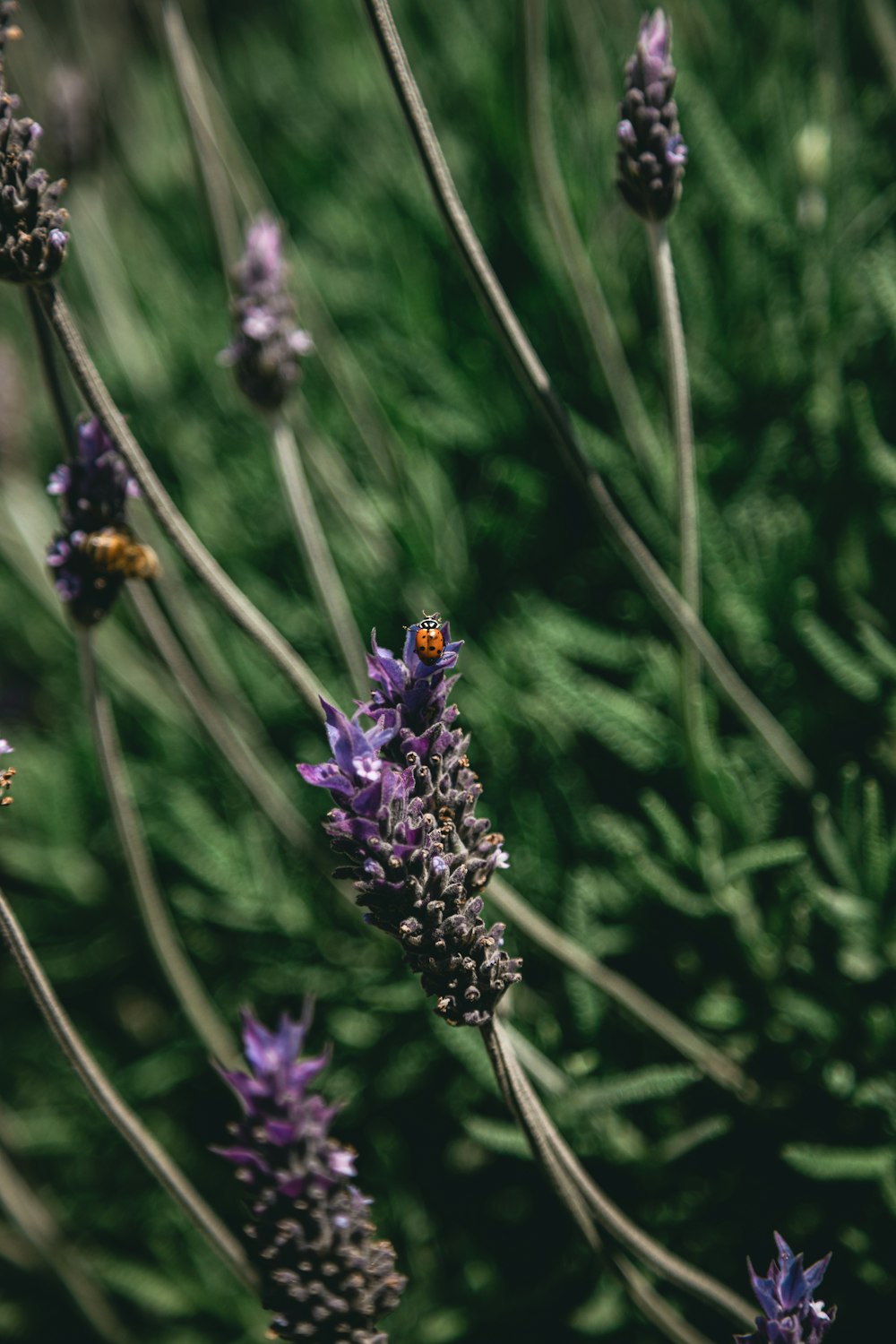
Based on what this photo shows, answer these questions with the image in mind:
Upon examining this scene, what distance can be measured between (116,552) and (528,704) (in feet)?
3.19

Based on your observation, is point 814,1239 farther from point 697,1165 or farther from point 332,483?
point 332,483

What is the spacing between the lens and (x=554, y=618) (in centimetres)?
230

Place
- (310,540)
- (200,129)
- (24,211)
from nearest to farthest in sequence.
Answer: (24,211), (310,540), (200,129)

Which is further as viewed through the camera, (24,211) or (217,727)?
(217,727)

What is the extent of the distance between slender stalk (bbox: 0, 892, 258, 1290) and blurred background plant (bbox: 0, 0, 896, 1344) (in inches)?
17.5

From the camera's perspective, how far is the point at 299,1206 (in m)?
1.18

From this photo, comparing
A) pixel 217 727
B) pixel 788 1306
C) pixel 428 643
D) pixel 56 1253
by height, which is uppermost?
pixel 217 727

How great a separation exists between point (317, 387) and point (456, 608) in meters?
0.85

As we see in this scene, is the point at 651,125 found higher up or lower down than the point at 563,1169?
higher up

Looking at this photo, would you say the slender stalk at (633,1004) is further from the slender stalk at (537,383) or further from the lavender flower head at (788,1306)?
the lavender flower head at (788,1306)

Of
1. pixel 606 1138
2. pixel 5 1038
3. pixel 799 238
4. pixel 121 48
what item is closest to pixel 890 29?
pixel 799 238

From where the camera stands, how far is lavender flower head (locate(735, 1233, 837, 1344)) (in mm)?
1099

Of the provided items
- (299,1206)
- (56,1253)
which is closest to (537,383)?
(299,1206)

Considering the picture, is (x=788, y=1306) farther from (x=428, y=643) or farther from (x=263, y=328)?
(x=263, y=328)
